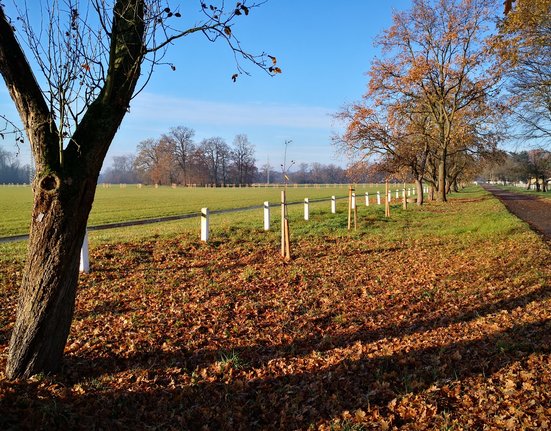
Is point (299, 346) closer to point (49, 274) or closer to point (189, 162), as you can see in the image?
point (49, 274)

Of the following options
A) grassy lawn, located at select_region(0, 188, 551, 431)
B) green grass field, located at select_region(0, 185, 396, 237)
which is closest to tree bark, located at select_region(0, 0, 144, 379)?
grassy lawn, located at select_region(0, 188, 551, 431)

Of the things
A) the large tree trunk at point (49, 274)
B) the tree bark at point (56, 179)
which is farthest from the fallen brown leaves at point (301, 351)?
the tree bark at point (56, 179)

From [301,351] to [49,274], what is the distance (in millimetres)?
2631

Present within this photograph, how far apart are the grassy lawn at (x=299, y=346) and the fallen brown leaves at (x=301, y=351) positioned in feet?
0.06

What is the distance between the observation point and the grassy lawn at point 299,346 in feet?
10.7

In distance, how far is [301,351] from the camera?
446 centimetres

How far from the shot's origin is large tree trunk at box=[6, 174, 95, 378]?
11.1 feet

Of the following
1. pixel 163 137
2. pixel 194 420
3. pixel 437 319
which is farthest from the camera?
pixel 163 137

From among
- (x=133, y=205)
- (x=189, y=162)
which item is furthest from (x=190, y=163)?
(x=133, y=205)

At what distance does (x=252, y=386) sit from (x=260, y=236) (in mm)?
8363

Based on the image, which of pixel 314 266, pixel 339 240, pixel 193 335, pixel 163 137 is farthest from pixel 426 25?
pixel 163 137

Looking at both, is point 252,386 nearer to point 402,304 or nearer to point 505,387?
point 505,387

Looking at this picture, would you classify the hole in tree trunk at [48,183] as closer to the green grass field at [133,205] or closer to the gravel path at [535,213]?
the gravel path at [535,213]

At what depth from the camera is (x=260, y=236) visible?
1206cm
